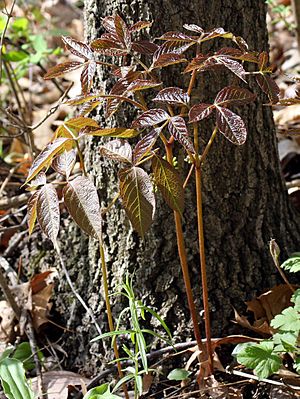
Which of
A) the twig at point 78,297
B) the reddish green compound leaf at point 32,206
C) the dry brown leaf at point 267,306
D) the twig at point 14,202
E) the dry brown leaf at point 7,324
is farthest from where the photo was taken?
the twig at point 14,202

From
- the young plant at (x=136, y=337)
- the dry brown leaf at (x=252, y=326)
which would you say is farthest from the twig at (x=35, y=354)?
the dry brown leaf at (x=252, y=326)

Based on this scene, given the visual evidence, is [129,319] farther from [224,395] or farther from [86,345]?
[224,395]

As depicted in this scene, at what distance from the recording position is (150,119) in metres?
1.29

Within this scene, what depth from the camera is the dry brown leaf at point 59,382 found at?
5.93 ft

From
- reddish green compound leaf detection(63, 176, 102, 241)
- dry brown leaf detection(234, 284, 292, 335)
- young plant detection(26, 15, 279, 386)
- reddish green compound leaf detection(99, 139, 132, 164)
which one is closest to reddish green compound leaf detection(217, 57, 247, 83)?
young plant detection(26, 15, 279, 386)

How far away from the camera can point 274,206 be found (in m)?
1.89

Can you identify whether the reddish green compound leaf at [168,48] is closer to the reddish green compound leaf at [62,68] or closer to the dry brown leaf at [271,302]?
the reddish green compound leaf at [62,68]

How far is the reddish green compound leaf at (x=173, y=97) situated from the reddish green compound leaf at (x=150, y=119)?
0.10 feet

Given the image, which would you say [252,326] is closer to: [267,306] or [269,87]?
[267,306]

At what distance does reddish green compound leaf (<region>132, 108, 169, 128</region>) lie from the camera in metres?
1.29

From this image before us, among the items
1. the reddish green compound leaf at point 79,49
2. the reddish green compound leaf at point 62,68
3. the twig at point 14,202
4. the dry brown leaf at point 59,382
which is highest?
the reddish green compound leaf at point 79,49

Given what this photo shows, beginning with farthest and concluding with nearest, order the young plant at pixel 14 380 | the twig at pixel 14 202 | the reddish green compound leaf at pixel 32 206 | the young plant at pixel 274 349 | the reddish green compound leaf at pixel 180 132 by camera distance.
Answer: the twig at pixel 14 202 → the young plant at pixel 14 380 → the young plant at pixel 274 349 → the reddish green compound leaf at pixel 32 206 → the reddish green compound leaf at pixel 180 132

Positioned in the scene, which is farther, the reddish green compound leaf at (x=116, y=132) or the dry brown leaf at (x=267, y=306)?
the dry brown leaf at (x=267, y=306)

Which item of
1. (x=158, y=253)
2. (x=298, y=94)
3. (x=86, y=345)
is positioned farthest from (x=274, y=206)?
(x=86, y=345)
